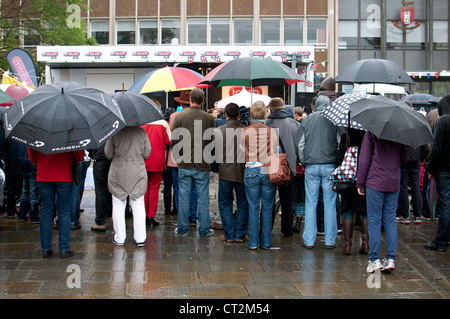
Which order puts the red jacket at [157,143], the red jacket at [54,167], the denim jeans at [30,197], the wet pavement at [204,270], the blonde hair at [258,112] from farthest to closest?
the denim jeans at [30,197]
the red jacket at [157,143]
the blonde hair at [258,112]
the red jacket at [54,167]
the wet pavement at [204,270]

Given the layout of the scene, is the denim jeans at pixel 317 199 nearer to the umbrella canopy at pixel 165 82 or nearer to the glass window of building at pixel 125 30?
the umbrella canopy at pixel 165 82

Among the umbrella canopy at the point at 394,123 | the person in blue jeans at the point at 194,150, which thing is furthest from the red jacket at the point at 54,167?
the umbrella canopy at the point at 394,123

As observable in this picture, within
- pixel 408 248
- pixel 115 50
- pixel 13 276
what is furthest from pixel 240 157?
pixel 115 50

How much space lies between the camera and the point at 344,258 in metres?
7.05

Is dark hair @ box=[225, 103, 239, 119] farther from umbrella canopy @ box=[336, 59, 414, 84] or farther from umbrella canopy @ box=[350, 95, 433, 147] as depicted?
umbrella canopy @ box=[336, 59, 414, 84]

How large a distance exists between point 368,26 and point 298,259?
29.9m

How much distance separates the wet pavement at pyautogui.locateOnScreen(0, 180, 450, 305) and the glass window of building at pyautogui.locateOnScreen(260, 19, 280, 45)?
25902mm

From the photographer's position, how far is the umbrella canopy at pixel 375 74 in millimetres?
9000

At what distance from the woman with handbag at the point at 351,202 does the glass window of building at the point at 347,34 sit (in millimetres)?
28207

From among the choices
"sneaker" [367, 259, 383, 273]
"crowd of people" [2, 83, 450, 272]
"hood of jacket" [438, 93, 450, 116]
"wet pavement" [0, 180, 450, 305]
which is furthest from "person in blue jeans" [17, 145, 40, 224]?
"hood of jacket" [438, 93, 450, 116]

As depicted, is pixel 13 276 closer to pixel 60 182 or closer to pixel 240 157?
pixel 60 182

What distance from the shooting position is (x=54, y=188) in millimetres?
6859

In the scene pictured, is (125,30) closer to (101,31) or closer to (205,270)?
(101,31)

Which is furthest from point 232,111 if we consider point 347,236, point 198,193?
point 347,236
